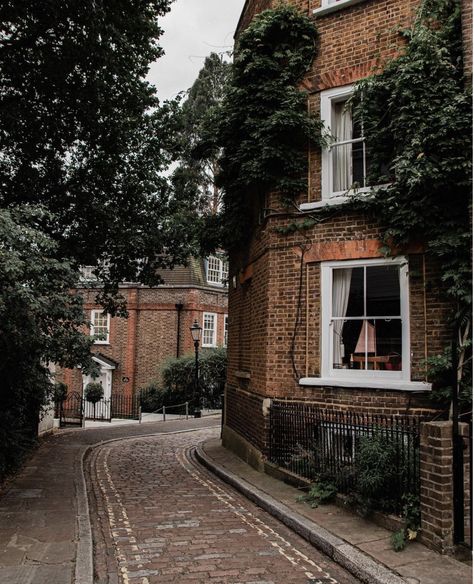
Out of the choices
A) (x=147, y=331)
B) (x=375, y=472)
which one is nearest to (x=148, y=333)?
(x=147, y=331)

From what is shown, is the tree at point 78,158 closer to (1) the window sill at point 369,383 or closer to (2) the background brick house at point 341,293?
(2) the background brick house at point 341,293

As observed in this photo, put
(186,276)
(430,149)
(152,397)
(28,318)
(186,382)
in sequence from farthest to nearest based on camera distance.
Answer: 1. (186,276)
2. (152,397)
3. (186,382)
4. (430,149)
5. (28,318)

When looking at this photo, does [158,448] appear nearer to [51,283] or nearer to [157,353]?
[51,283]

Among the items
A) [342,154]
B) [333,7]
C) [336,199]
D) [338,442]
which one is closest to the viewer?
[338,442]

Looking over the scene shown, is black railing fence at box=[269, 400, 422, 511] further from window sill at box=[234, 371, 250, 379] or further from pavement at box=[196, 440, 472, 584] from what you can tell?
window sill at box=[234, 371, 250, 379]

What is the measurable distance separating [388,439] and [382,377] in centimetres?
206

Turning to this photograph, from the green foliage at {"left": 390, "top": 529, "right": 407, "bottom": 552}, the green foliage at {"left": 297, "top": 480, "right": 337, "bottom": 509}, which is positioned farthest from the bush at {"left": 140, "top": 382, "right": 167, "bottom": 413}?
the green foliage at {"left": 390, "top": 529, "right": 407, "bottom": 552}

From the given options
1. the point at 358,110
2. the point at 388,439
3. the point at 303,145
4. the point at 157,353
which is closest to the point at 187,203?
the point at 303,145

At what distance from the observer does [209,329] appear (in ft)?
103

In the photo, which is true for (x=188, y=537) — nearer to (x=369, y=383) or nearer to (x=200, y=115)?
(x=369, y=383)

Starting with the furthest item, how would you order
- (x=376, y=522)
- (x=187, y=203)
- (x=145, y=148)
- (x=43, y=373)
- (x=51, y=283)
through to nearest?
(x=187, y=203)
(x=145, y=148)
(x=43, y=373)
(x=51, y=283)
(x=376, y=522)

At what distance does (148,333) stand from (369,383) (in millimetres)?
22541

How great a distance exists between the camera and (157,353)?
29844 millimetres

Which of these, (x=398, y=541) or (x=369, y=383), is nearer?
(x=398, y=541)
